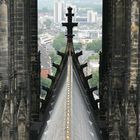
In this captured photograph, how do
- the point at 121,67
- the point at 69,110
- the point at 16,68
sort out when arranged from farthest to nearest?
1. the point at 121,67
2. the point at 16,68
3. the point at 69,110

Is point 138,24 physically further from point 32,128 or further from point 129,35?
point 32,128

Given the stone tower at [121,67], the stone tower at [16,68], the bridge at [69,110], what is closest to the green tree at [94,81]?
the bridge at [69,110]

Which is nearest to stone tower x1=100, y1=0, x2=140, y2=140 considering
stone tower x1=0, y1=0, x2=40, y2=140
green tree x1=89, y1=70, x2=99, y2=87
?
stone tower x1=0, y1=0, x2=40, y2=140

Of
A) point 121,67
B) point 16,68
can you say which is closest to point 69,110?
point 16,68

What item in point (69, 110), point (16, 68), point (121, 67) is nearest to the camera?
point (69, 110)

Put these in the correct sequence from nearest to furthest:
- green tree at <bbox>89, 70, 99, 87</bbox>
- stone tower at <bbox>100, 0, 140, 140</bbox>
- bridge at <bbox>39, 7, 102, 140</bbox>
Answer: bridge at <bbox>39, 7, 102, 140</bbox> → stone tower at <bbox>100, 0, 140, 140</bbox> → green tree at <bbox>89, 70, 99, 87</bbox>

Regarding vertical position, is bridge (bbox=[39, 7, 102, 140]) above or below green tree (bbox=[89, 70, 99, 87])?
above

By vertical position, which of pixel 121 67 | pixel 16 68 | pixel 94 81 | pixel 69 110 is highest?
pixel 16 68

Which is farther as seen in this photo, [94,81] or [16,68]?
[94,81]

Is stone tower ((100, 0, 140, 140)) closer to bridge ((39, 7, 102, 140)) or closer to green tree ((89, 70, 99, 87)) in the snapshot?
bridge ((39, 7, 102, 140))

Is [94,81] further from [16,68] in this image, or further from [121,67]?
[16,68]
